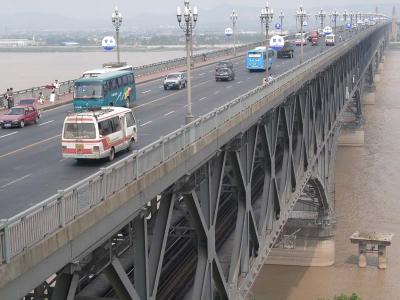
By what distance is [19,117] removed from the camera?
32.8 meters

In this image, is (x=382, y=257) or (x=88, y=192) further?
(x=382, y=257)

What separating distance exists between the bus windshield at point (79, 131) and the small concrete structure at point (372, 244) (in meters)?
27.7

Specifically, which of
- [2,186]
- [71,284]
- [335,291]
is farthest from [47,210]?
[335,291]

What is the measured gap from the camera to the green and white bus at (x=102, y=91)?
35.4m

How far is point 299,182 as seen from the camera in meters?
40.0

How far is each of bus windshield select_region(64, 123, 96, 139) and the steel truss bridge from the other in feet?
11.1

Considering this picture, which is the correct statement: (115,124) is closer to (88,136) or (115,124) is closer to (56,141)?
(88,136)

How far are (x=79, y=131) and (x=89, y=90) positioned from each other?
1463 centimetres

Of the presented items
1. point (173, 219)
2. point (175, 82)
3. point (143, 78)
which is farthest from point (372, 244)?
point (173, 219)

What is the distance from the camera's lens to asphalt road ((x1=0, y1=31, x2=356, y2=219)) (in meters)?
18.4

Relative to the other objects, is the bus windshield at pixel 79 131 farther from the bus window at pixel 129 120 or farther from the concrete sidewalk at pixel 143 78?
the concrete sidewalk at pixel 143 78

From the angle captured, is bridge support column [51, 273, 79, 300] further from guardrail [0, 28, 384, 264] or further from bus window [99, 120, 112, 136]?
bus window [99, 120, 112, 136]

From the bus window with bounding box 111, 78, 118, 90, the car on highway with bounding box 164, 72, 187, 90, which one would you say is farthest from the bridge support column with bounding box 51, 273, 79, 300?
the car on highway with bounding box 164, 72, 187, 90

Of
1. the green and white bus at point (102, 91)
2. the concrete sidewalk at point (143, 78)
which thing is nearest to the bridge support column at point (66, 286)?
the green and white bus at point (102, 91)
